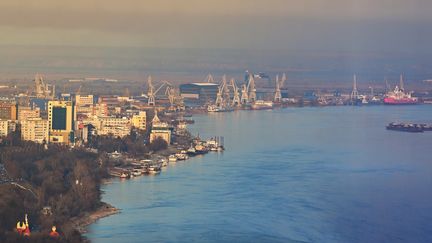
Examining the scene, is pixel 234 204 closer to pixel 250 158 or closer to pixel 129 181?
pixel 129 181

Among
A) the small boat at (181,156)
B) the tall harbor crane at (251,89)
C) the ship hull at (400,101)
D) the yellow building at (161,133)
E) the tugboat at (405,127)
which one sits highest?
the tall harbor crane at (251,89)

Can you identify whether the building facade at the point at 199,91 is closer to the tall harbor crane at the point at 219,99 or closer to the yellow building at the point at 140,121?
the tall harbor crane at the point at 219,99

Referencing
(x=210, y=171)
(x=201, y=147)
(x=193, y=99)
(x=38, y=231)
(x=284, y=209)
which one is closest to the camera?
(x=38, y=231)

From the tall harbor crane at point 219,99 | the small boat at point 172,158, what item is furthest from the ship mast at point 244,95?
the small boat at point 172,158

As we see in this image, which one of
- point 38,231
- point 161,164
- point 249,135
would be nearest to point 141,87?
point 249,135

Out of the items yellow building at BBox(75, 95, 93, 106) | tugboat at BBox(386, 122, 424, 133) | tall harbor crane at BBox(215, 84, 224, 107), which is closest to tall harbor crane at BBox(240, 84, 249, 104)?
tall harbor crane at BBox(215, 84, 224, 107)

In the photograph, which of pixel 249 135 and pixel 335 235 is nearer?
pixel 335 235

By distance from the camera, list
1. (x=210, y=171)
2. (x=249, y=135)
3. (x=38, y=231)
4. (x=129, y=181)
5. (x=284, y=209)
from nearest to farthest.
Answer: (x=38, y=231)
(x=284, y=209)
(x=129, y=181)
(x=210, y=171)
(x=249, y=135)
